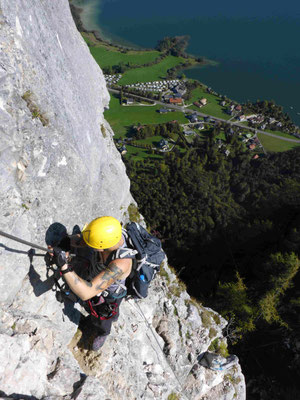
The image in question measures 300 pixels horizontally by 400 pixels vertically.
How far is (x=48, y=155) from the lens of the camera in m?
5.02

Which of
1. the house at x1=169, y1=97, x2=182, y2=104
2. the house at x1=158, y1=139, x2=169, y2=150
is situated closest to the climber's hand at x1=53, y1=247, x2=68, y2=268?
the house at x1=158, y1=139, x2=169, y2=150

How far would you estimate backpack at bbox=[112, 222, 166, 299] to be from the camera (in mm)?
4930

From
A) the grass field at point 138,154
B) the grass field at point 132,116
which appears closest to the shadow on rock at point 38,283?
the grass field at point 138,154

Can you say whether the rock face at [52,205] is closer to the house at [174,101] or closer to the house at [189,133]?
the house at [189,133]

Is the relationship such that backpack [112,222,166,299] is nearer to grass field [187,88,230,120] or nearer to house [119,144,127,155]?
house [119,144,127,155]

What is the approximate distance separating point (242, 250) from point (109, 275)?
23485 millimetres

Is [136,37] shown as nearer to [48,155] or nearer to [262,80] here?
[262,80]

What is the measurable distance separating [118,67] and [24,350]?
4530 inches

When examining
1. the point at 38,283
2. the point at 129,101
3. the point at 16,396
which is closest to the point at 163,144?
the point at 129,101

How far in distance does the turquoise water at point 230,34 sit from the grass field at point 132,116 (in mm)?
24158

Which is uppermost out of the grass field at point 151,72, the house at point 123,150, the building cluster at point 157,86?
the grass field at point 151,72

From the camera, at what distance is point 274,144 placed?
274ft

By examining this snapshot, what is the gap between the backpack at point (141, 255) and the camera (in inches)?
194

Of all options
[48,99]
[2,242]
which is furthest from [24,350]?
[48,99]
